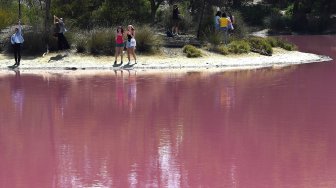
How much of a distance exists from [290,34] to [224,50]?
2485 centimetres

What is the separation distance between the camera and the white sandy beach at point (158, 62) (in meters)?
24.5

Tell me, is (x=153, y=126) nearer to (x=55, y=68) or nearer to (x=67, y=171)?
(x=67, y=171)

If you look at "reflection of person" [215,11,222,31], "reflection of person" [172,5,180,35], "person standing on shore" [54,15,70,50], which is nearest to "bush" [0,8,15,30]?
"person standing on shore" [54,15,70,50]

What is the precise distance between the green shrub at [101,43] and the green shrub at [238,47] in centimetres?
490

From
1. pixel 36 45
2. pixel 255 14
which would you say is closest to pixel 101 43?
pixel 36 45

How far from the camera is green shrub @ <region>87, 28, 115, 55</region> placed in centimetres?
2611

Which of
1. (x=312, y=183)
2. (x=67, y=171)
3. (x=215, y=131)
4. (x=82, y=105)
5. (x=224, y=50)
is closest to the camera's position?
(x=312, y=183)

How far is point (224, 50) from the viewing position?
27344 millimetres

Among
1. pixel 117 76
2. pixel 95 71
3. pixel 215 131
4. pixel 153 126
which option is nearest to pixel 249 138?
pixel 215 131

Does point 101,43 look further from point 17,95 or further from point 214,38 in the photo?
point 17,95

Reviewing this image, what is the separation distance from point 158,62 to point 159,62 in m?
0.04

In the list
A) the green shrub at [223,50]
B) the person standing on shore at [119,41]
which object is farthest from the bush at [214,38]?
the person standing on shore at [119,41]

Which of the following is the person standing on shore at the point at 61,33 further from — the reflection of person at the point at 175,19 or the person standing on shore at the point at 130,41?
the reflection of person at the point at 175,19

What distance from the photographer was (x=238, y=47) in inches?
1097
